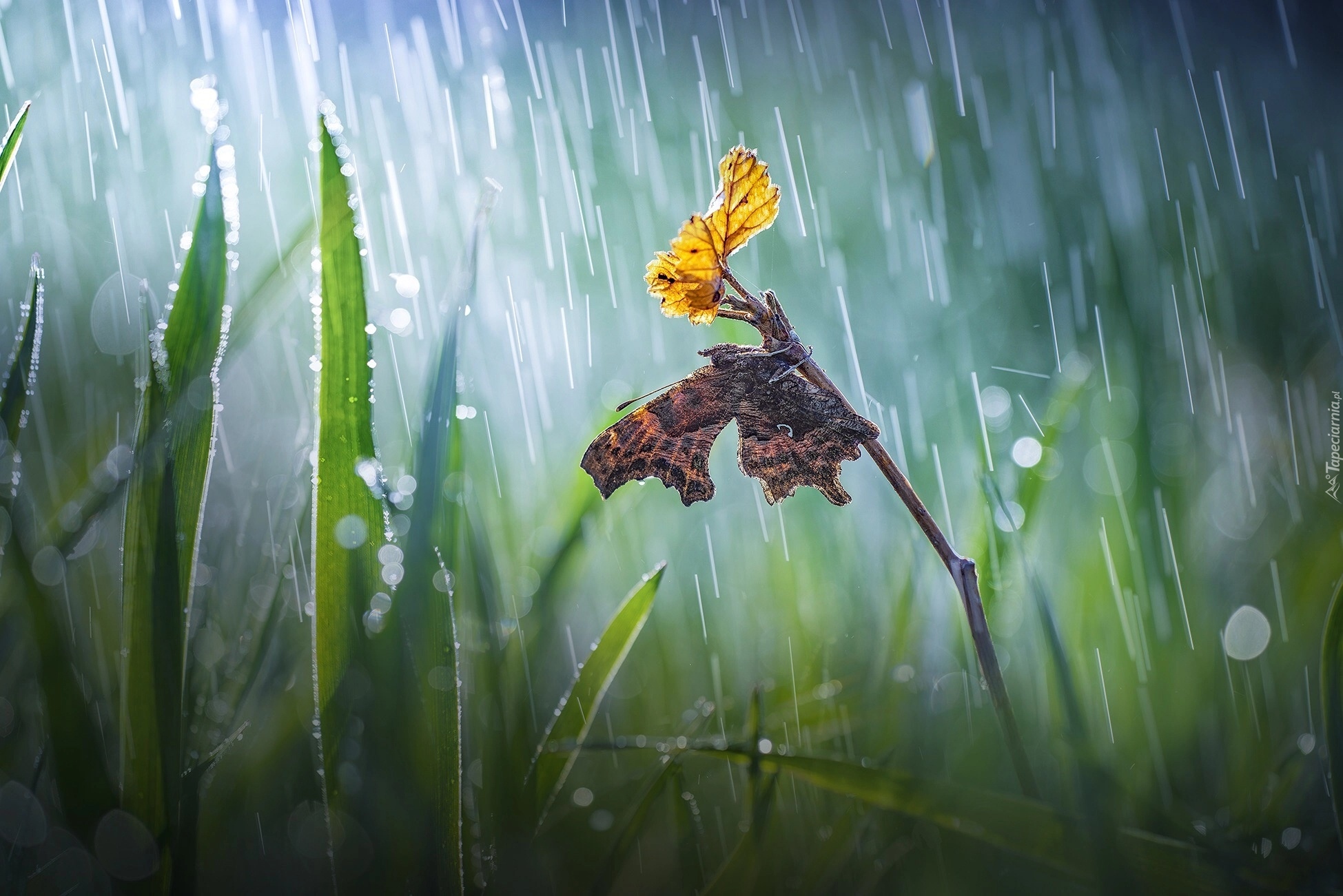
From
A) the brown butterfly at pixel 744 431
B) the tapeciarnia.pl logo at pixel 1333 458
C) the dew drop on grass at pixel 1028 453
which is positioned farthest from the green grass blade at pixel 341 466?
the tapeciarnia.pl logo at pixel 1333 458

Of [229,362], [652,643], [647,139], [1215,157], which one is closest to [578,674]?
[652,643]

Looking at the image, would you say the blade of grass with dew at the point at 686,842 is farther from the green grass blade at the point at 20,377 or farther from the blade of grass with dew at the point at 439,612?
the green grass blade at the point at 20,377

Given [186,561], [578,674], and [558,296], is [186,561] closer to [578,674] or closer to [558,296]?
[578,674]

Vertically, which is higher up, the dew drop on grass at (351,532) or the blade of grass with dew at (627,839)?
the dew drop on grass at (351,532)

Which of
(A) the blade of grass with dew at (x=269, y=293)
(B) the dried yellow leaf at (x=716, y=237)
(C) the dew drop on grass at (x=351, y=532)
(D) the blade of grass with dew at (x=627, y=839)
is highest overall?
(A) the blade of grass with dew at (x=269, y=293)

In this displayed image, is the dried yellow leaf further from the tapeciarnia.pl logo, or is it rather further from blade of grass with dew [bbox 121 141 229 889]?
the tapeciarnia.pl logo

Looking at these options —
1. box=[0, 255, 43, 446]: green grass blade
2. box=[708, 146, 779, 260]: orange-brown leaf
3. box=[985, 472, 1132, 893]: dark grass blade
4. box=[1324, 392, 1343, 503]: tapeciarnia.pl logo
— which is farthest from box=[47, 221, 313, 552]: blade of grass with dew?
box=[1324, 392, 1343, 503]: tapeciarnia.pl logo

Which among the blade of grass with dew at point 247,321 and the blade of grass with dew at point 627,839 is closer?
the blade of grass with dew at point 627,839
